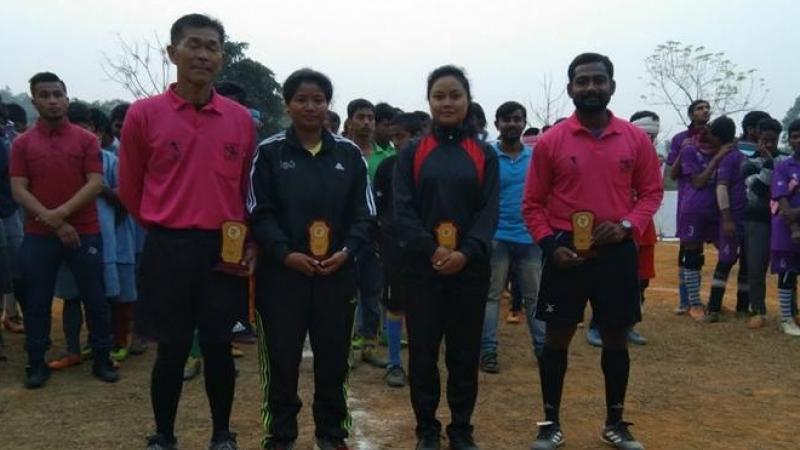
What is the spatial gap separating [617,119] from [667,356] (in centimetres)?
323

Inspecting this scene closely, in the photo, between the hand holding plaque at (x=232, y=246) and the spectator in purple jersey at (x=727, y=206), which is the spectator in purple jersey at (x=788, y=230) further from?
the hand holding plaque at (x=232, y=246)

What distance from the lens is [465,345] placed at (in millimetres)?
4250

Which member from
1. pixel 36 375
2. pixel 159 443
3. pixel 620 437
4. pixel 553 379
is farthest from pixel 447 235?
A: pixel 36 375

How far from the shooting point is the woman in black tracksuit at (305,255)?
3969mm

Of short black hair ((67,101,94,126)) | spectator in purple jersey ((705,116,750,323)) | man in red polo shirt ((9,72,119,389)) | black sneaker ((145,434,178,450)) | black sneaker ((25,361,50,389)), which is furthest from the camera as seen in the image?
spectator in purple jersey ((705,116,750,323))

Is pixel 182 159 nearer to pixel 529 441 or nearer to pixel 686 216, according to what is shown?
pixel 529 441

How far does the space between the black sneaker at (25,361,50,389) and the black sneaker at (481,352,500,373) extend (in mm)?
3279

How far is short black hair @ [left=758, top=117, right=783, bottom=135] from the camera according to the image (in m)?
8.21

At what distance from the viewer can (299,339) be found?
4035 mm

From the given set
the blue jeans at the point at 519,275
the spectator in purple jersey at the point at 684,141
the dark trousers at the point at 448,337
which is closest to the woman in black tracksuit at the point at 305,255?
the dark trousers at the point at 448,337

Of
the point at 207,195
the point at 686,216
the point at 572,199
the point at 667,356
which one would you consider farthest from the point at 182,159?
the point at 686,216

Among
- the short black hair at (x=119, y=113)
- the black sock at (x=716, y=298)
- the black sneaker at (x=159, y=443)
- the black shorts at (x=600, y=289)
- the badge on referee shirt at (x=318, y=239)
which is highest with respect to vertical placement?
the short black hair at (x=119, y=113)

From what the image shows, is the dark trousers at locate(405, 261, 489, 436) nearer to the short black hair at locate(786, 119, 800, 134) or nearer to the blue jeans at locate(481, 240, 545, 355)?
the blue jeans at locate(481, 240, 545, 355)

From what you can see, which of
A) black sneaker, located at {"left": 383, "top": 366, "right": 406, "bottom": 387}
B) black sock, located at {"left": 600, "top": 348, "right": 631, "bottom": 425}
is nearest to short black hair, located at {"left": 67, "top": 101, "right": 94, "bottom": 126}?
black sneaker, located at {"left": 383, "top": 366, "right": 406, "bottom": 387}
